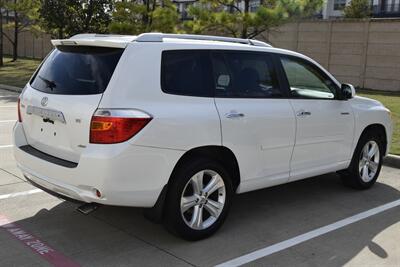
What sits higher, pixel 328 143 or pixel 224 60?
pixel 224 60

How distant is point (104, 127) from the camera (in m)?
4.02

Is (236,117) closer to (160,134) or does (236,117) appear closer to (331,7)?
(160,134)

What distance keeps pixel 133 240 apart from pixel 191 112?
1245mm

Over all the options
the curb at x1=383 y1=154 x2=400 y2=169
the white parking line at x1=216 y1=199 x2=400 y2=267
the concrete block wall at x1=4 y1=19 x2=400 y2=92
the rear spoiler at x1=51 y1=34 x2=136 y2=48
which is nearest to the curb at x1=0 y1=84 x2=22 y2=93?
the concrete block wall at x1=4 y1=19 x2=400 y2=92

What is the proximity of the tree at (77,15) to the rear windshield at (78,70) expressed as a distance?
18.7 m

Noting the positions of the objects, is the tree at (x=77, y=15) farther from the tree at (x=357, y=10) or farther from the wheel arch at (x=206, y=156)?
the tree at (x=357, y=10)

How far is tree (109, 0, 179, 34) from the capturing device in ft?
61.2

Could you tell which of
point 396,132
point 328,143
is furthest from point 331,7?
point 328,143

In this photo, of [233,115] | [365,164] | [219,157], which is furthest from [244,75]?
[365,164]

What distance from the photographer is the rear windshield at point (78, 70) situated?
425 cm

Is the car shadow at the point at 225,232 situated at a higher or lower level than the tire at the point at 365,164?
lower

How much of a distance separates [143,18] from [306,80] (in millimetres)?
16303

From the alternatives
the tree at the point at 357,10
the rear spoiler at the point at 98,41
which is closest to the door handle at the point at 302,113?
the rear spoiler at the point at 98,41

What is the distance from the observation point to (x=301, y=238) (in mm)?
4789
